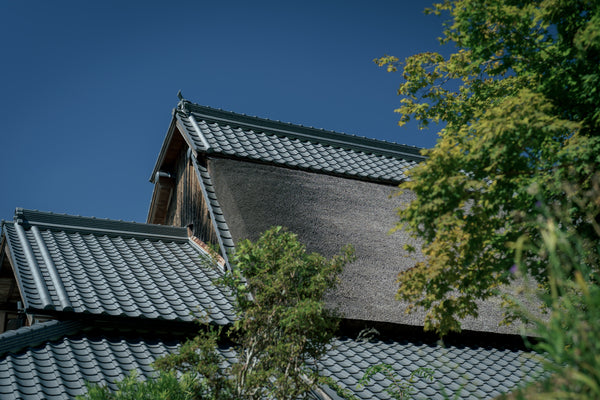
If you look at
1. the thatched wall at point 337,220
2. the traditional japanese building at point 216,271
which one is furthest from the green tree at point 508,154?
the thatched wall at point 337,220

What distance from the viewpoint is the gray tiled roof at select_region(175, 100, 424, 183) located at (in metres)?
8.34

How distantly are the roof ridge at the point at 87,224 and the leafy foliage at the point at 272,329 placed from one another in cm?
456

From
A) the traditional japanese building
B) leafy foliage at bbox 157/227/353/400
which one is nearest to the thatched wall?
the traditional japanese building

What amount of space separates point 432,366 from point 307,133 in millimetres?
5775

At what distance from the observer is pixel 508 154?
3.56m

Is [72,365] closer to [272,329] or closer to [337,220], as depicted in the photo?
[272,329]

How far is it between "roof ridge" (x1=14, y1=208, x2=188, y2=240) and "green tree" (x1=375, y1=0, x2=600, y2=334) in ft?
17.2

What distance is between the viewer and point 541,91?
4.09 meters

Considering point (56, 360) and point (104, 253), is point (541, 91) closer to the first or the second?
point (56, 360)

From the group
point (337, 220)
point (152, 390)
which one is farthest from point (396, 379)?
point (152, 390)

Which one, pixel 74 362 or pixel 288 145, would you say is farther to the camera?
pixel 288 145

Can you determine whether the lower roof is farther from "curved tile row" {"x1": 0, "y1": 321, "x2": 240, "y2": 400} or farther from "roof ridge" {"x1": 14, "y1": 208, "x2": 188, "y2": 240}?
"roof ridge" {"x1": 14, "y1": 208, "x2": 188, "y2": 240}

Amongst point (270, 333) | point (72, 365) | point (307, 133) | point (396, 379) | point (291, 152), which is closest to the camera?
point (270, 333)

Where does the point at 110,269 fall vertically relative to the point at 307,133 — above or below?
below
